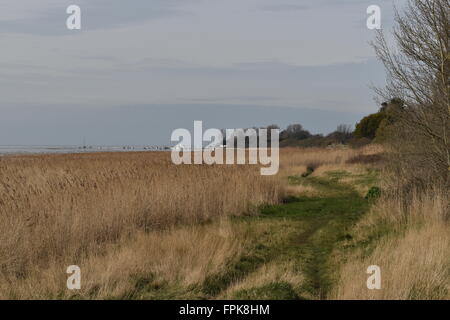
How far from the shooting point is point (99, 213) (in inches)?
426

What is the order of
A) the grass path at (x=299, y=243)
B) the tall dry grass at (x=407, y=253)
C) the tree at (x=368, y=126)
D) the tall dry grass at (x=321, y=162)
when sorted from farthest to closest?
the tree at (x=368, y=126) → the tall dry grass at (x=321, y=162) → the grass path at (x=299, y=243) → the tall dry grass at (x=407, y=253)

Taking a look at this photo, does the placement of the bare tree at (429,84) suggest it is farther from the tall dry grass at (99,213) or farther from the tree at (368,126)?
the tree at (368,126)

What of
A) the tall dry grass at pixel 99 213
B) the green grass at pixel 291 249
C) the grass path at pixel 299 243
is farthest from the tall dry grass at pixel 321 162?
the tall dry grass at pixel 99 213

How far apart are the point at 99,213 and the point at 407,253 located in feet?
21.1

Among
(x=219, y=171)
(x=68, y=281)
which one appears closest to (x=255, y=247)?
(x=68, y=281)

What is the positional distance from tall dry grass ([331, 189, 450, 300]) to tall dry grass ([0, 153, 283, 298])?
2715 millimetres

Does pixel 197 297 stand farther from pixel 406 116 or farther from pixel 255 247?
pixel 406 116

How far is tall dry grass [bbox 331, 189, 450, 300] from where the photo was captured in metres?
6.92

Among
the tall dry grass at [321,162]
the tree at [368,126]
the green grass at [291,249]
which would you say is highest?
the tree at [368,126]

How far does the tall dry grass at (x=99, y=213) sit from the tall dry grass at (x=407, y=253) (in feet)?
8.91

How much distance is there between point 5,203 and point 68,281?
389 centimetres

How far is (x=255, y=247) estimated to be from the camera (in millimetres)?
10500

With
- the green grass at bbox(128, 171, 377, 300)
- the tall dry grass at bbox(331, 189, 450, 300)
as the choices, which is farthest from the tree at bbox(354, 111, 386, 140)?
the tall dry grass at bbox(331, 189, 450, 300)

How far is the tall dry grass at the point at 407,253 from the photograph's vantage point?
6.92 m
